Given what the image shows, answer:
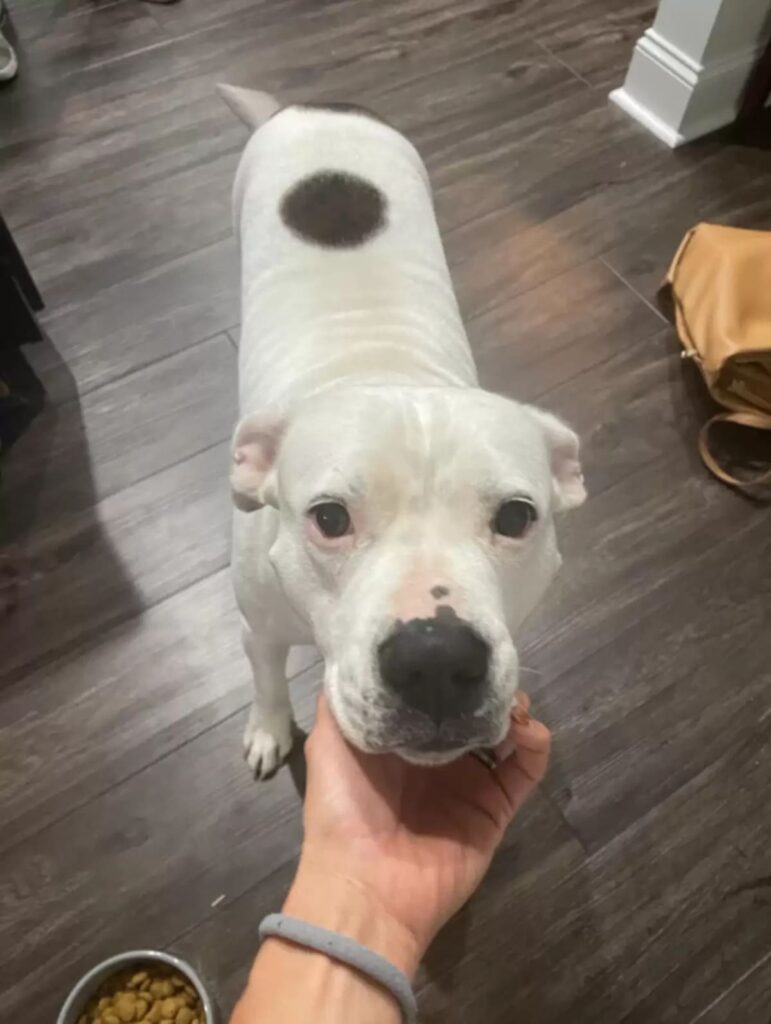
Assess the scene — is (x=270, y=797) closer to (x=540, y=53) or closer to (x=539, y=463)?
(x=539, y=463)

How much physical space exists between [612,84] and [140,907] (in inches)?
118

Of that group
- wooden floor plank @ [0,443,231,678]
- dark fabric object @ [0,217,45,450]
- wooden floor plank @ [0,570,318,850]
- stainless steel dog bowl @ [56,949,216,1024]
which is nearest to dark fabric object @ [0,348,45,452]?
dark fabric object @ [0,217,45,450]

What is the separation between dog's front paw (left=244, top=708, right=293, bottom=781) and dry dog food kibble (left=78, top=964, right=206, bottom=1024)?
445 millimetres

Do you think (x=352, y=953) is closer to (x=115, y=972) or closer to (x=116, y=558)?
(x=115, y=972)

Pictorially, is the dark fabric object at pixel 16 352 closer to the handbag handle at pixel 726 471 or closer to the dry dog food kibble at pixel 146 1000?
the dry dog food kibble at pixel 146 1000

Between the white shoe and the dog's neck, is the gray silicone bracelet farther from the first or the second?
the white shoe

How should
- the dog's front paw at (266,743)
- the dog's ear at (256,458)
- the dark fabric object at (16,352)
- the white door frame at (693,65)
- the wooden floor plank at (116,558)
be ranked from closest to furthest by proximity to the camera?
the dog's ear at (256,458), the dog's front paw at (266,743), the wooden floor plank at (116,558), the dark fabric object at (16,352), the white door frame at (693,65)

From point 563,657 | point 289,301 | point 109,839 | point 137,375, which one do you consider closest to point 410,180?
point 289,301

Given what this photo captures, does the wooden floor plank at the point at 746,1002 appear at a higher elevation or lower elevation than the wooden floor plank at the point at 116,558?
lower

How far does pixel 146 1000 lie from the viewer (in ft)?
5.26

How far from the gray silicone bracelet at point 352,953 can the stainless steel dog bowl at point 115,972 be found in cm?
45

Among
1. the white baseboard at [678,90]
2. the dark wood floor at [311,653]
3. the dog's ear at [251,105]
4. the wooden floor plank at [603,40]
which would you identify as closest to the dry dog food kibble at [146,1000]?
the dark wood floor at [311,653]

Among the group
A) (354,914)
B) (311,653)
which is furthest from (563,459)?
(311,653)

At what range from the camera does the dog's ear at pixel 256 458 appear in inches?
56.3
